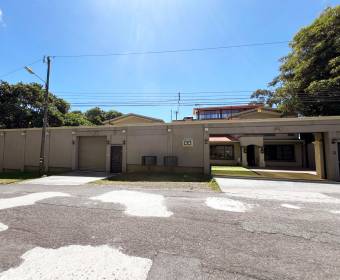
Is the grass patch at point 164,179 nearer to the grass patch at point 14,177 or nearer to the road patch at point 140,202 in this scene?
the road patch at point 140,202

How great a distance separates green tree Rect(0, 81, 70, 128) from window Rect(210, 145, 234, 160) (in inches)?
768

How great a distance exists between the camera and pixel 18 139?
16875 millimetres

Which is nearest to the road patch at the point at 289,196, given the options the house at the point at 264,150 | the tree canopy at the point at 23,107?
the house at the point at 264,150

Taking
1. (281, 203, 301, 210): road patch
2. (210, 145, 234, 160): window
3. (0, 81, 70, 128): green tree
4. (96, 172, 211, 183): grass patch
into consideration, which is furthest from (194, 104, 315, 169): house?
(0, 81, 70, 128): green tree

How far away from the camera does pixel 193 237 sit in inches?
155

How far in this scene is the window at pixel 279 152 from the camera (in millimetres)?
23314

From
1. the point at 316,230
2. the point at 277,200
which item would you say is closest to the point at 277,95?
the point at 277,200

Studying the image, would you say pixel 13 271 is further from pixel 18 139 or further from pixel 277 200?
pixel 18 139

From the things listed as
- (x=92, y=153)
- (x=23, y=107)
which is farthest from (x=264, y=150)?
(x=23, y=107)

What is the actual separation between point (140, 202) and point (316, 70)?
63.0 ft

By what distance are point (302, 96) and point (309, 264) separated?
19.1 metres

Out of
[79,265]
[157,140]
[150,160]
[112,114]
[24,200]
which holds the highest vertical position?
[112,114]

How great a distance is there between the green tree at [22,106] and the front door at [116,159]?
14.7 m

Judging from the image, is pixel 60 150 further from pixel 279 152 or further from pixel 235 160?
pixel 279 152
